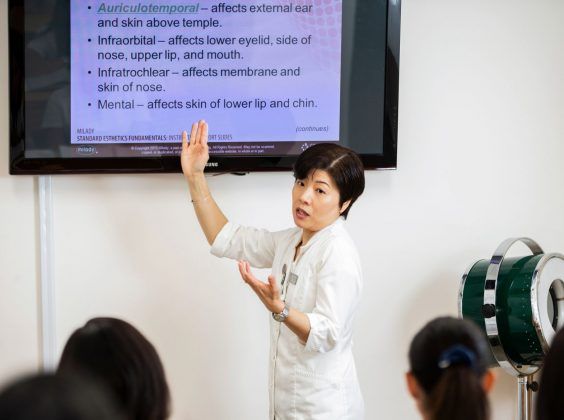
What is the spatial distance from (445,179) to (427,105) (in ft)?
0.99

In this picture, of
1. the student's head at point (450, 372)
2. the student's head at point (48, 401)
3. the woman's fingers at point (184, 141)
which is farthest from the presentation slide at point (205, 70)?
the student's head at point (48, 401)

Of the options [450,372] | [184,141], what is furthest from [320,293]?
[450,372]

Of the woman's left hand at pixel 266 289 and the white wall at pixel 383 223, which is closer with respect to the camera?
the woman's left hand at pixel 266 289

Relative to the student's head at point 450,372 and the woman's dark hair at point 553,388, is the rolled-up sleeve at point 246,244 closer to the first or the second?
the student's head at point 450,372

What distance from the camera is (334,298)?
2.37 metres

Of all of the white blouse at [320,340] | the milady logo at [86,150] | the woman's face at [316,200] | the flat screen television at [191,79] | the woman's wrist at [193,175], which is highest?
the flat screen television at [191,79]

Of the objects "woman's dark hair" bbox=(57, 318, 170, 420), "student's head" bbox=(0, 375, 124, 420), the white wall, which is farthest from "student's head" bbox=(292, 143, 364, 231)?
"student's head" bbox=(0, 375, 124, 420)

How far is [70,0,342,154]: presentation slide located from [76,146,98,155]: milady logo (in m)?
0.02

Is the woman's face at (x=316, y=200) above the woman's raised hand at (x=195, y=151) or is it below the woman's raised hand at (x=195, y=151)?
below

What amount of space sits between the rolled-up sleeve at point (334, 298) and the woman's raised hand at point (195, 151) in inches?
25.6

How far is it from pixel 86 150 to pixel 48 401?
2168 mm

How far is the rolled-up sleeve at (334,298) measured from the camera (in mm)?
2312

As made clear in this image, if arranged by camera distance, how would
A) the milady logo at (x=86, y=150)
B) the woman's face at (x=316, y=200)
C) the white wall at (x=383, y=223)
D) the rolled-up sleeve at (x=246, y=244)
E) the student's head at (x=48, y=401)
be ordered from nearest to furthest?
the student's head at (x=48, y=401), the woman's face at (x=316, y=200), the rolled-up sleeve at (x=246, y=244), the milady logo at (x=86, y=150), the white wall at (x=383, y=223)

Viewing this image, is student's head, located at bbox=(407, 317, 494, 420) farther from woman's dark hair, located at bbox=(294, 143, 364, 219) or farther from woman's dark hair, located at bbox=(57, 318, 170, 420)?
woman's dark hair, located at bbox=(294, 143, 364, 219)
